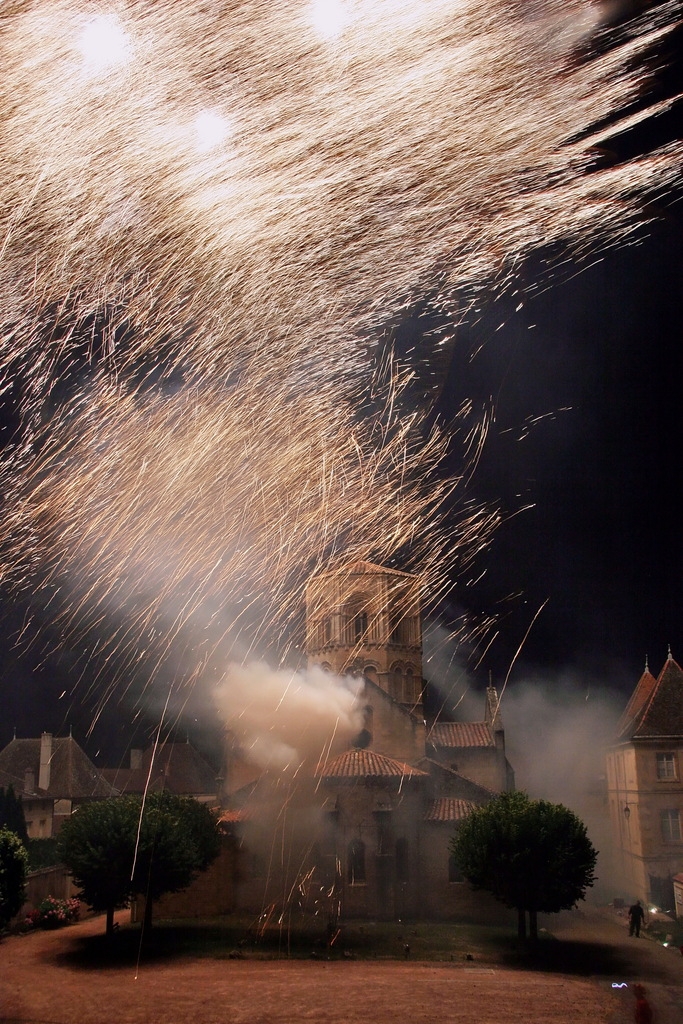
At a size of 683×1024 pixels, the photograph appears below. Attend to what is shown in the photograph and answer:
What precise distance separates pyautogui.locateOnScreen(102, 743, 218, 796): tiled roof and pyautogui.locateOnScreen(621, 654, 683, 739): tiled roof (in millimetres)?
27378

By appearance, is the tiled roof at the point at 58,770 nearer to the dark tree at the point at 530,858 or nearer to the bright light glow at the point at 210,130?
the dark tree at the point at 530,858

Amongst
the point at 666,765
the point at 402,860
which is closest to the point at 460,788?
the point at 402,860

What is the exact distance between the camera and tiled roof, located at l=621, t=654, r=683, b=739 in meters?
33.8

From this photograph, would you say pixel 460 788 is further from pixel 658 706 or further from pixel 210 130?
pixel 210 130

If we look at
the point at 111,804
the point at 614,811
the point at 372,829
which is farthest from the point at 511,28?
the point at 614,811

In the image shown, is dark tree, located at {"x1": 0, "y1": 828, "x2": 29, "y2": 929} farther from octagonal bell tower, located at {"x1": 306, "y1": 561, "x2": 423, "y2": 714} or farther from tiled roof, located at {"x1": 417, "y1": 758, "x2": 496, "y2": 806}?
octagonal bell tower, located at {"x1": 306, "y1": 561, "x2": 423, "y2": 714}

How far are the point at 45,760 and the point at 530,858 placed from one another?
32097 mm

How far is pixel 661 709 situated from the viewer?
3441cm

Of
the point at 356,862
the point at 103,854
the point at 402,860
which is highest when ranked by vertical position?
the point at 103,854

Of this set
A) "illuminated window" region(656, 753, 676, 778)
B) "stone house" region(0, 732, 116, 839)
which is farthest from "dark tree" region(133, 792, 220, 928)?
"stone house" region(0, 732, 116, 839)

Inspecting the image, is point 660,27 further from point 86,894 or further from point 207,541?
point 86,894

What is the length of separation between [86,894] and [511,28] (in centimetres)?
2525

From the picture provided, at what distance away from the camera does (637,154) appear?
9477 mm

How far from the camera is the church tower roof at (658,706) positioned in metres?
33.8
